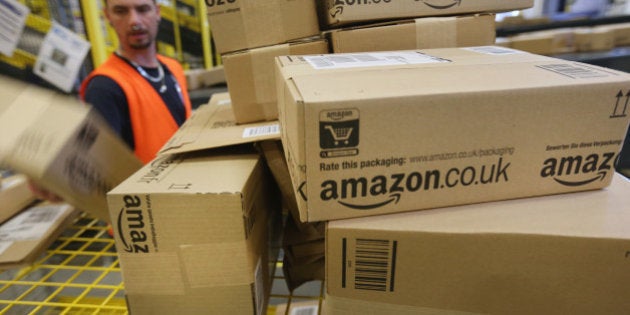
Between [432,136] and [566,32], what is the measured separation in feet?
11.1

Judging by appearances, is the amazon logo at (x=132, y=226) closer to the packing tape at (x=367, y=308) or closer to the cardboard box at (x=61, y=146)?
the cardboard box at (x=61, y=146)

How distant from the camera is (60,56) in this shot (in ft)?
6.37

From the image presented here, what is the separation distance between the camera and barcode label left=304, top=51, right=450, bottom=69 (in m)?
0.72

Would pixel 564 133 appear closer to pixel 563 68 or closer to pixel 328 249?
pixel 563 68

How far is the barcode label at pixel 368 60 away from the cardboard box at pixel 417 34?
0.10 m

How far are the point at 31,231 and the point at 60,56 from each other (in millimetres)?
1254

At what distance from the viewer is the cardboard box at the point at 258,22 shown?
88cm

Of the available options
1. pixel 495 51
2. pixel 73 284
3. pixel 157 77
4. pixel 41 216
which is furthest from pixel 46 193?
pixel 157 77

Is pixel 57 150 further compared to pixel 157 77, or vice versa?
pixel 157 77

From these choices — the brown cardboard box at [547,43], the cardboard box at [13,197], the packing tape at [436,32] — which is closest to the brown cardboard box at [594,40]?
the brown cardboard box at [547,43]

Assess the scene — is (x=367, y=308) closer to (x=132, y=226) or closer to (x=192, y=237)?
(x=192, y=237)

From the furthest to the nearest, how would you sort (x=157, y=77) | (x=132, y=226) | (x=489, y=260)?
(x=157, y=77) < (x=132, y=226) < (x=489, y=260)

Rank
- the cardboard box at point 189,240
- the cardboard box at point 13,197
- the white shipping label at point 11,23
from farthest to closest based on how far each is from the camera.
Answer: the white shipping label at point 11,23, the cardboard box at point 13,197, the cardboard box at point 189,240

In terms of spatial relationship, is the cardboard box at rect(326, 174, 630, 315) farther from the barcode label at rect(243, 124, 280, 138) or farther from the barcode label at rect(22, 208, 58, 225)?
the barcode label at rect(22, 208, 58, 225)
